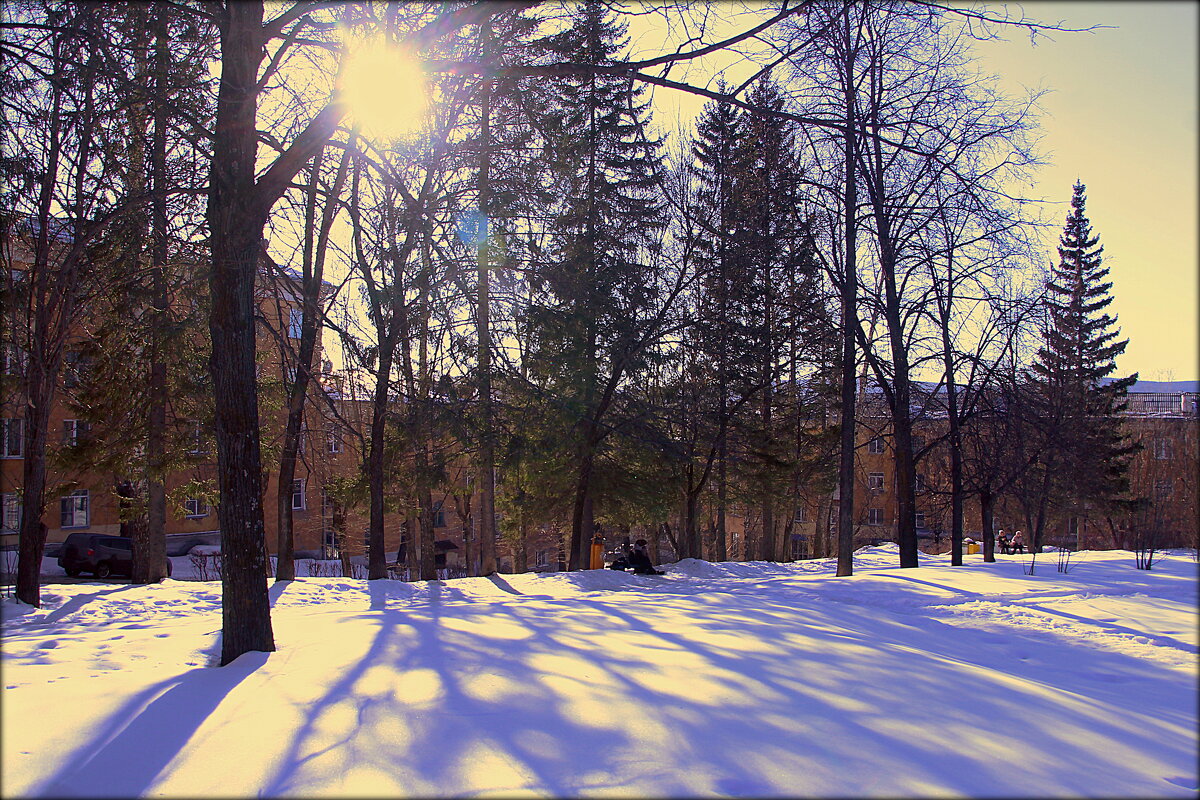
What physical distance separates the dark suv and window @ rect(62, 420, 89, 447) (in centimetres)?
759

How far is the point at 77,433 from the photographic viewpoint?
16.4 meters

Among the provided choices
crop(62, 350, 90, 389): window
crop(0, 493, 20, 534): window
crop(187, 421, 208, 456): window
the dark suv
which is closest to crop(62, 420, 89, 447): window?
crop(62, 350, 90, 389): window

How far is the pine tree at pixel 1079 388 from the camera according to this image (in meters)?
19.9

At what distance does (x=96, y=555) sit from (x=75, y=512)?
892cm

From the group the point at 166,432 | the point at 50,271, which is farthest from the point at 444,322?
the point at 166,432

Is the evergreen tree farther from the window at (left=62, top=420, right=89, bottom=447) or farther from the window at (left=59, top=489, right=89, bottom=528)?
the window at (left=59, top=489, right=89, bottom=528)

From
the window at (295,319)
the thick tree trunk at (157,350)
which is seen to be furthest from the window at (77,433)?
the window at (295,319)

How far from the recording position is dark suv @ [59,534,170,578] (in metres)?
23.3

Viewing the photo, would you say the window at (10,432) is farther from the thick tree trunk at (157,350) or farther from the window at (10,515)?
the window at (10,515)

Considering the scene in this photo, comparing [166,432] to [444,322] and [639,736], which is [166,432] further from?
[639,736]

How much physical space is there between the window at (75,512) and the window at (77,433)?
52.2 feet

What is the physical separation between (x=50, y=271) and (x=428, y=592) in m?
9.15

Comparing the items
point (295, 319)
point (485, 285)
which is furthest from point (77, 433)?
point (485, 285)

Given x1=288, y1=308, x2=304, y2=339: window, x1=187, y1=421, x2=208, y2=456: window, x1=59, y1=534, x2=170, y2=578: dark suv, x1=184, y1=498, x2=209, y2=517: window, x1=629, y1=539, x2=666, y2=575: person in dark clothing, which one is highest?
x1=288, y1=308, x2=304, y2=339: window
